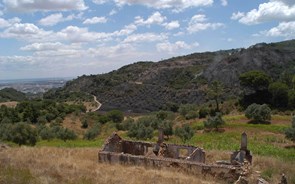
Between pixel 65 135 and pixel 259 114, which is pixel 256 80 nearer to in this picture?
pixel 259 114

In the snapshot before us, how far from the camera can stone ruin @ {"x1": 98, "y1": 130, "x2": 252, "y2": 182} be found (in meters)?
18.2

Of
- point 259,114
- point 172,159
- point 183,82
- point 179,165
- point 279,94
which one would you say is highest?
point 183,82

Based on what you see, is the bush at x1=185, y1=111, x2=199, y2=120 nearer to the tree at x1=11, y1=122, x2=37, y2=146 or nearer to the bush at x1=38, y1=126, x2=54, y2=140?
the bush at x1=38, y1=126, x2=54, y2=140

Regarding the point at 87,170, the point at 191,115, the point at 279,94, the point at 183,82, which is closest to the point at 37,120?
the point at 191,115

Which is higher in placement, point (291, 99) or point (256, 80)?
point (256, 80)

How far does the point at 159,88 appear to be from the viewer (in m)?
121

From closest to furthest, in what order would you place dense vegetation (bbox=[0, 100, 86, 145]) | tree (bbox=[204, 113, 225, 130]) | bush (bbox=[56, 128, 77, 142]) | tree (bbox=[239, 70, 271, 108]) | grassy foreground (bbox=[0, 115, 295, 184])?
grassy foreground (bbox=[0, 115, 295, 184]) < dense vegetation (bbox=[0, 100, 86, 145]) < tree (bbox=[204, 113, 225, 130]) < bush (bbox=[56, 128, 77, 142]) < tree (bbox=[239, 70, 271, 108])

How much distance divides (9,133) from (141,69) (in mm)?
113769

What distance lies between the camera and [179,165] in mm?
19156

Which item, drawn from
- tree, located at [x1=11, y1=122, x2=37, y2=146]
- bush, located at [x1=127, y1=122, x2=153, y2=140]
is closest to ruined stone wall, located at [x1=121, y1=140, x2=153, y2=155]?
bush, located at [x1=127, y1=122, x2=153, y2=140]

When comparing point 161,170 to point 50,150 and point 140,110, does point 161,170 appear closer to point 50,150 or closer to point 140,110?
point 50,150

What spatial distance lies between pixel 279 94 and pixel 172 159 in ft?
176

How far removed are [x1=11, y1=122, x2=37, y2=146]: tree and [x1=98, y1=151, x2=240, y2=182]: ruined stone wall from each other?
2449 cm

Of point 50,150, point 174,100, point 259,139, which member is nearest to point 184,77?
point 174,100
